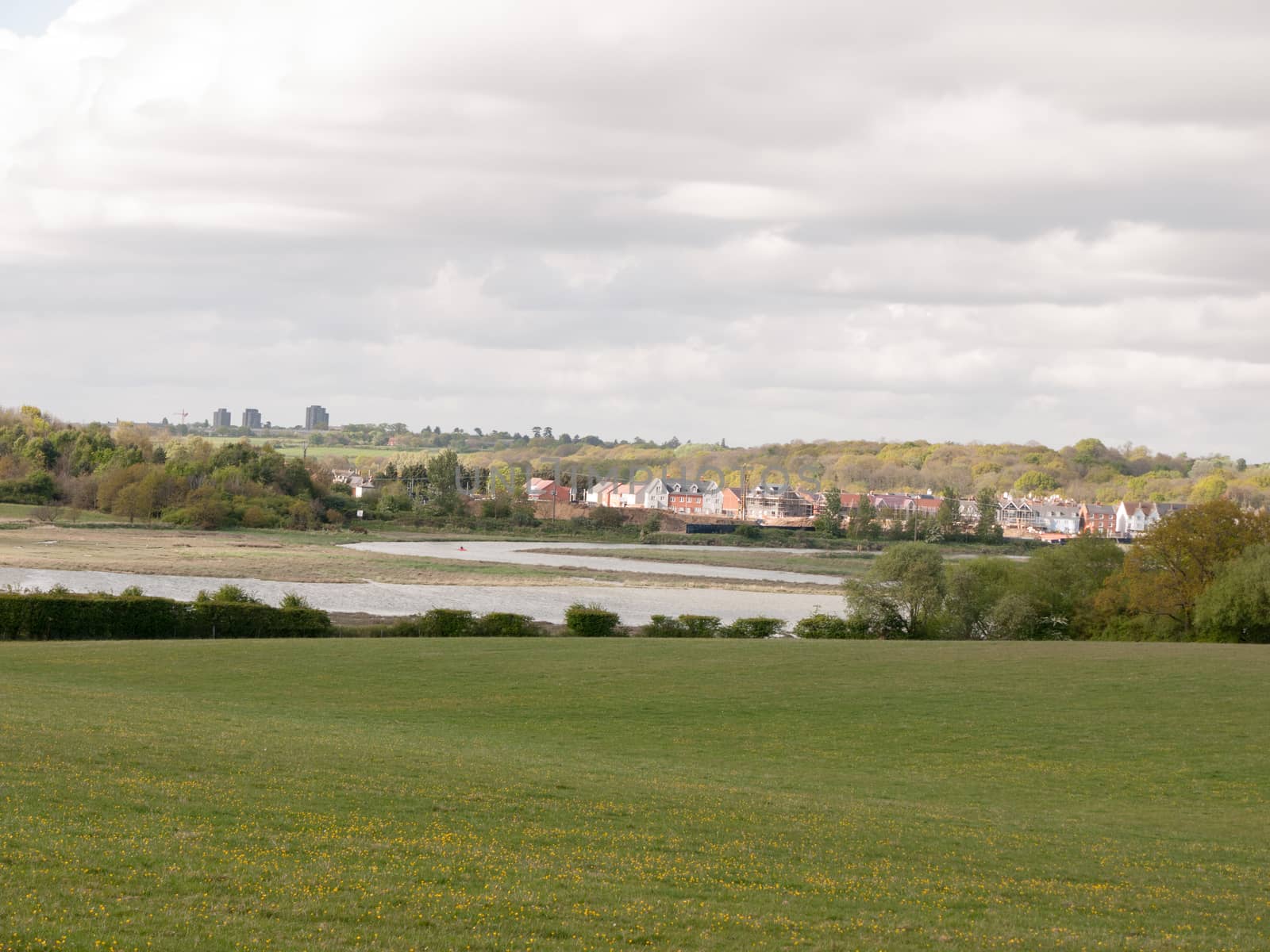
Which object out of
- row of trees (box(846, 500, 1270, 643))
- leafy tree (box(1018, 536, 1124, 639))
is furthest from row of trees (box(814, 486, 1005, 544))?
row of trees (box(846, 500, 1270, 643))

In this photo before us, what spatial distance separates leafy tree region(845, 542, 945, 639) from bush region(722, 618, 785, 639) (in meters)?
5.09

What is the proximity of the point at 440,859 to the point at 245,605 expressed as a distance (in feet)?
108

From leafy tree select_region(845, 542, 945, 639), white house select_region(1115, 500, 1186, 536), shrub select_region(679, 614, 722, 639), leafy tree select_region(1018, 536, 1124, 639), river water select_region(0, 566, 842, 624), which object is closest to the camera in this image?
shrub select_region(679, 614, 722, 639)

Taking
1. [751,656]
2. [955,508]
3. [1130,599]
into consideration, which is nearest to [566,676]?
[751,656]

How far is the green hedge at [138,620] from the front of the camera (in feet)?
123

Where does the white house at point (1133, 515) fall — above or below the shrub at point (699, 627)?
above

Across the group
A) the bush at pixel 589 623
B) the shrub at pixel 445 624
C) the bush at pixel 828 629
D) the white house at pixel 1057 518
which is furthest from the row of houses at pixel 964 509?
the shrub at pixel 445 624

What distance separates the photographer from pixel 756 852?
12.3m

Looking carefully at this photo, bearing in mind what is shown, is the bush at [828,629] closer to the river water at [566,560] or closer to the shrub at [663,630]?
the shrub at [663,630]

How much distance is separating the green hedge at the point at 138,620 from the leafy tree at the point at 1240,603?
35.8 m

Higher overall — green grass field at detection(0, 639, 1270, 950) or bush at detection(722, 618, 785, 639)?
green grass field at detection(0, 639, 1270, 950)

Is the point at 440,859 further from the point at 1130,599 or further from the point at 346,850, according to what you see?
the point at 1130,599

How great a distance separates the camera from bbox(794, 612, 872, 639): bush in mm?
48219

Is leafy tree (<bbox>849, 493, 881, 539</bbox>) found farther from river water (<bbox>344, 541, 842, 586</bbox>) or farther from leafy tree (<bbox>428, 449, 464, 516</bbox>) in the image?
leafy tree (<bbox>428, 449, 464, 516</bbox>)
